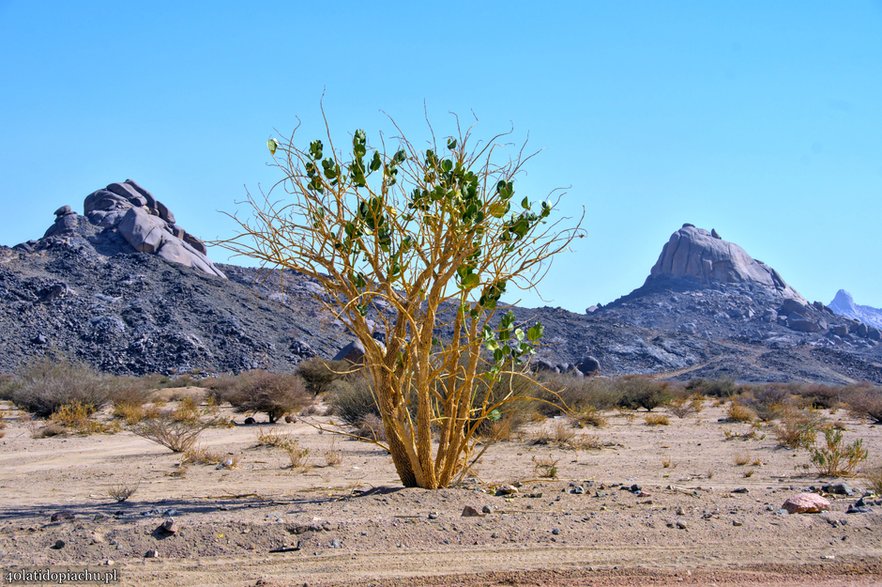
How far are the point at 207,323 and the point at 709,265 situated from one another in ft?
253

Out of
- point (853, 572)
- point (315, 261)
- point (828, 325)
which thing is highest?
point (828, 325)

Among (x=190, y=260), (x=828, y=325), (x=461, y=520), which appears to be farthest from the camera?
(x=828, y=325)

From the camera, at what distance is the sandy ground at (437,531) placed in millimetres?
6465

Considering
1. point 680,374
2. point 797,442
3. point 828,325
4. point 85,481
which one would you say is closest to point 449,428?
point 85,481

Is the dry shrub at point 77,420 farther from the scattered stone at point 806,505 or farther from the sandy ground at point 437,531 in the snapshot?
the scattered stone at point 806,505

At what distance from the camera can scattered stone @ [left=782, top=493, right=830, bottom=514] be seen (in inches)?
338

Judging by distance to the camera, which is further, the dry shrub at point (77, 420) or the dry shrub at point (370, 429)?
the dry shrub at point (77, 420)

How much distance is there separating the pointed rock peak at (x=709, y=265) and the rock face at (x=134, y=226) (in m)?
63.8

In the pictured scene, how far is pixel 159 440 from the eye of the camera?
15008mm

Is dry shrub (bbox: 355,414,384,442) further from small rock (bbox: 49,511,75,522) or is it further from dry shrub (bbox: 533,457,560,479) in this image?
small rock (bbox: 49,511,75,522)

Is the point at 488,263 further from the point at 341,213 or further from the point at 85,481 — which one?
the point at 85,481

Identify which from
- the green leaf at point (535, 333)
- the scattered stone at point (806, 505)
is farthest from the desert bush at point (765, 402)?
the green leaf at point (535, 333)

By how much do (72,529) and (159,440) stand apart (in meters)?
7.94

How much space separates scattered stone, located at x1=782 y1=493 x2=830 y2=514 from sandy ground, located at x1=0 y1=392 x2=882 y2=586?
14 centimetres
